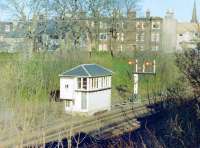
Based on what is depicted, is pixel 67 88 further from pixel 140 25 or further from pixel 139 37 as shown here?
pixel 140 25

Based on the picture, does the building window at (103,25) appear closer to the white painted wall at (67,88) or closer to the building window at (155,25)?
the white painted wall at (67,88)

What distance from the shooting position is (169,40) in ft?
124

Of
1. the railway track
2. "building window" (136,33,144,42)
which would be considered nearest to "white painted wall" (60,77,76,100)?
the railway track

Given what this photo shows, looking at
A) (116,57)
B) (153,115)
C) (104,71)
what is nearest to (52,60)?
(104,71)

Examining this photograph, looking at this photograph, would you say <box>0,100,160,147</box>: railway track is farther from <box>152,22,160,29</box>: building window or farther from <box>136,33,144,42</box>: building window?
<box>152,22,160,29</box>: building window

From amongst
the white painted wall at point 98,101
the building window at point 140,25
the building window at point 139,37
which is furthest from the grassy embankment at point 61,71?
the building window at point 140,25

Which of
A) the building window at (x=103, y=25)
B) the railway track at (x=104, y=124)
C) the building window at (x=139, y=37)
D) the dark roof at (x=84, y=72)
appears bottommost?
the railway track at (x=104, y=124)

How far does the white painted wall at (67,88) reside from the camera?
17.9 meters

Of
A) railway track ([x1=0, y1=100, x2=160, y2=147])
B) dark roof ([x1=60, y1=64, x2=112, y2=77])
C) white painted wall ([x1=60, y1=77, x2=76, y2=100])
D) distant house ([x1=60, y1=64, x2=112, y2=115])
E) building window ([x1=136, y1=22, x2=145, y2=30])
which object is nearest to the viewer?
railway track ([x1=0, y1=100, x2=160, y2=147])

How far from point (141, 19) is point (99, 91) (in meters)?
20.7

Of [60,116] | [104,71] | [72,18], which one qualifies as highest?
[72,18]

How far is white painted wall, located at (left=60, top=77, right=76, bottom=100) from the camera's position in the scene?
17.9 meters

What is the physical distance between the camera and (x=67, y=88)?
1805cm

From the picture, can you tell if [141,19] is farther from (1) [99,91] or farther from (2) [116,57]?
(1) [99,91]
